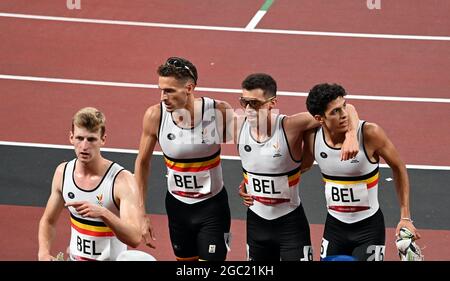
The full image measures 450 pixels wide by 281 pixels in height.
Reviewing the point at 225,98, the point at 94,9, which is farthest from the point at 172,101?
the point at 94,9

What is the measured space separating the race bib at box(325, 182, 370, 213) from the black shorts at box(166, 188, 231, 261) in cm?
108

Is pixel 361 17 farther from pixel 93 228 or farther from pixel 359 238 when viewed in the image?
pixel 93 228

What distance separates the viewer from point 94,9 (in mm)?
17438

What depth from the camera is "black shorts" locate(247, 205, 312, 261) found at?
887 cm

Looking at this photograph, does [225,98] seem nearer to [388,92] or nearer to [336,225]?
[388,92]

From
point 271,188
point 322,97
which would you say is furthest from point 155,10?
point 322,97

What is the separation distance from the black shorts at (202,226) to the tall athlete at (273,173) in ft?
1.14

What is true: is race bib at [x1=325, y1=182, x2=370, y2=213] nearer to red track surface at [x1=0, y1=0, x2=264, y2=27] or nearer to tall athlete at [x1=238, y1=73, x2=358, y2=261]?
tall athlete at [x1=238, y1=73, x2=358, y2=261]

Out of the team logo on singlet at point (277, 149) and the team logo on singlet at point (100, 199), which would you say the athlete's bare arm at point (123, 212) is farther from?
the team logo on singlet at point (277, 149)

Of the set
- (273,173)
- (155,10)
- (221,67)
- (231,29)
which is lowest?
(273,173)

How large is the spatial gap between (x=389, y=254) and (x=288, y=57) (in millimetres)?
5536

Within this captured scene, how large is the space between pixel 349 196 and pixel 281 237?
2.35ft

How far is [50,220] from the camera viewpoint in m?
7.61

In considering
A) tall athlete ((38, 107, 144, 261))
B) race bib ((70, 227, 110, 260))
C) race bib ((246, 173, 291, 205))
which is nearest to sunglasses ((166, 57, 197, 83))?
race bib ((246, 173, 291, 205))
